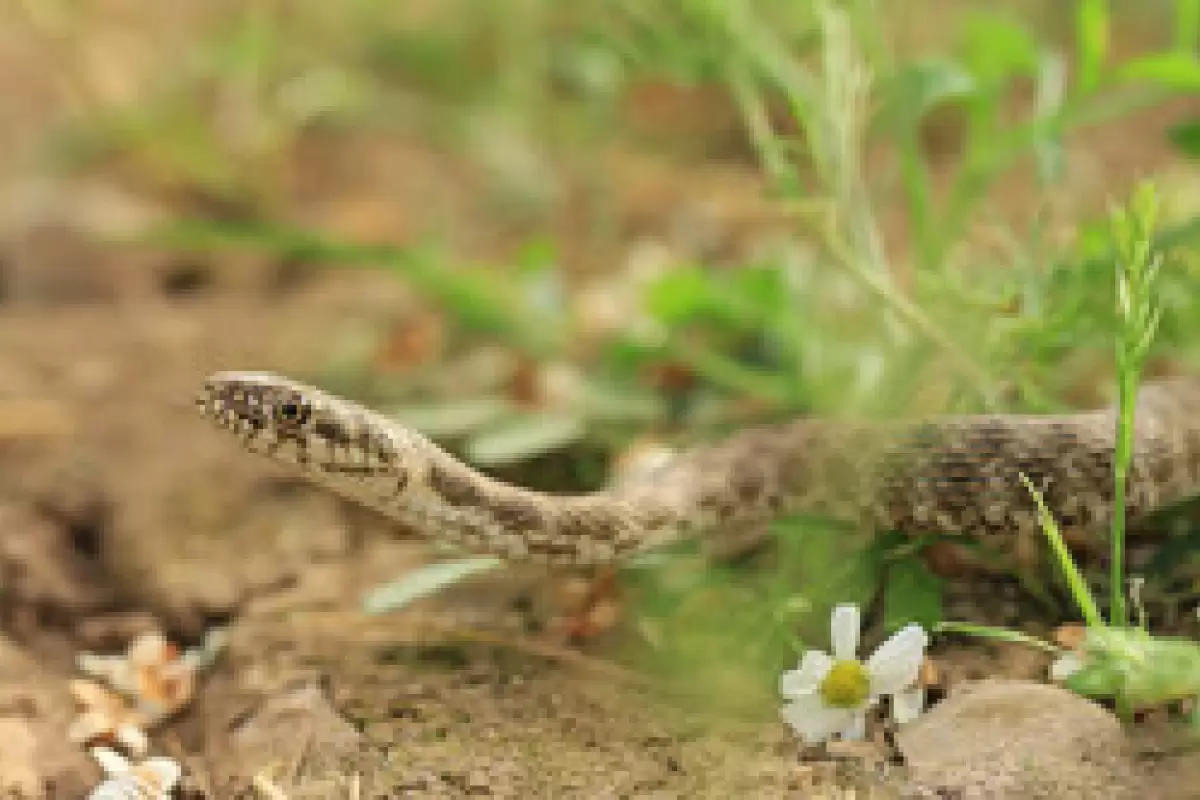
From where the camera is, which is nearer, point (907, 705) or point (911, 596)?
point (907, 705)

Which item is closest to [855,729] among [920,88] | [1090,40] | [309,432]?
[309,432]

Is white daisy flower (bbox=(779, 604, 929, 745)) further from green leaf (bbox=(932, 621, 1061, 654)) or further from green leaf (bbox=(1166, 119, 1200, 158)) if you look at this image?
green leaf (bbox=(1166, 119, 1200, 158))

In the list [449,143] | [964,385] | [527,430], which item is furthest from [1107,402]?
[449,143]

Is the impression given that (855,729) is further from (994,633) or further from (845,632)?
(994,633)

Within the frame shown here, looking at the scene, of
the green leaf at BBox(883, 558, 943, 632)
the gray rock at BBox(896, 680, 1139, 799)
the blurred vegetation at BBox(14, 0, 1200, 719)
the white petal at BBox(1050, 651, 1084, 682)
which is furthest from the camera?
the blurred vegetation at BBox(14, 0, 1200, 719)

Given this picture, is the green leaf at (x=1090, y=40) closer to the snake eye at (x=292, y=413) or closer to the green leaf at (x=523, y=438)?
the green leaf at (x=523, y=438)

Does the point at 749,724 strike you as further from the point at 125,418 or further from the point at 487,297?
the point at 125,418

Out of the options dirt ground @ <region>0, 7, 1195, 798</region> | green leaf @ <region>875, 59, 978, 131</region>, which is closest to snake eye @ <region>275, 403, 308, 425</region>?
dirt ground @ <region>0, 7, 1195, 798</region>
